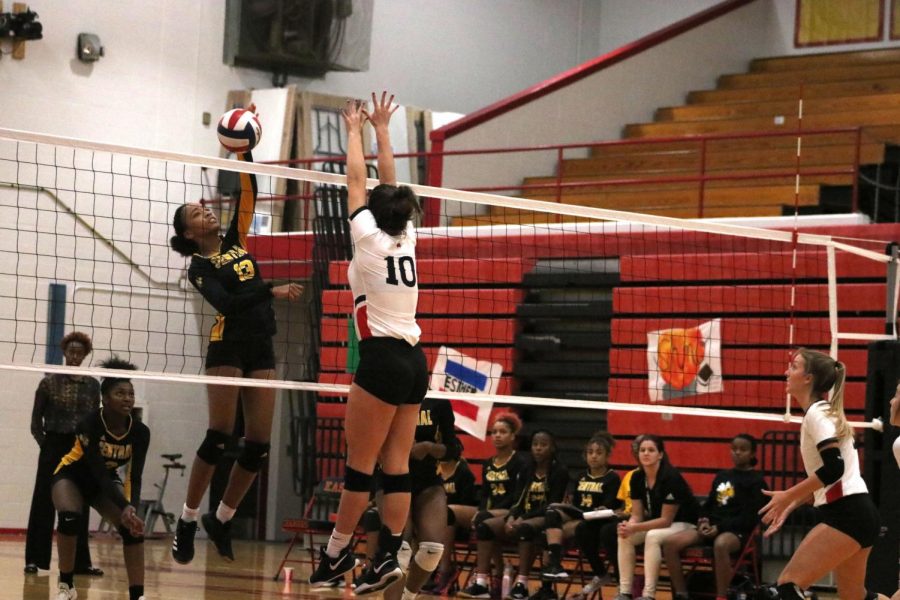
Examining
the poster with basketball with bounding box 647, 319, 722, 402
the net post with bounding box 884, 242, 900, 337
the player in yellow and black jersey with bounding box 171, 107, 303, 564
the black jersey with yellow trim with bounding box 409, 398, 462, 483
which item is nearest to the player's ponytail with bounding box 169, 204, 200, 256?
the player in yellow and black jersey with bounding box 171, 107, 303, 564

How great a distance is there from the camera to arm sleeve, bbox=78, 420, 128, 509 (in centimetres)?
888

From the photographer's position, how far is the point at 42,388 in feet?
37.0

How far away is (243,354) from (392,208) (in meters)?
1.34

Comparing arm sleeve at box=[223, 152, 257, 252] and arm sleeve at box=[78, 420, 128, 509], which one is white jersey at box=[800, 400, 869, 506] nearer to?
arm sleeve at box=[223, 152, 257, 252]

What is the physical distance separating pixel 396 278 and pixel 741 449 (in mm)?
5358

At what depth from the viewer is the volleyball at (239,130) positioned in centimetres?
713

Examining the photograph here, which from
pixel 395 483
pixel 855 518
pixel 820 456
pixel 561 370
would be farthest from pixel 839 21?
pixel 395 483

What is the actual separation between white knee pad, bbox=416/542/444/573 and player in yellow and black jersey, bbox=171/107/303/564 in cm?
113

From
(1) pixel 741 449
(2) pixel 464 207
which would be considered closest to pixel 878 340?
(1) pixel 741 449

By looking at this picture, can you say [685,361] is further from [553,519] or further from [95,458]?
[95,458]

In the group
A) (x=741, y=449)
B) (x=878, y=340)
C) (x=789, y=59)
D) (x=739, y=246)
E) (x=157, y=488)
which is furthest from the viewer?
(x=789, y=59)

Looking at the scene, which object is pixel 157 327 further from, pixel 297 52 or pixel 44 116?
pixel 297 52

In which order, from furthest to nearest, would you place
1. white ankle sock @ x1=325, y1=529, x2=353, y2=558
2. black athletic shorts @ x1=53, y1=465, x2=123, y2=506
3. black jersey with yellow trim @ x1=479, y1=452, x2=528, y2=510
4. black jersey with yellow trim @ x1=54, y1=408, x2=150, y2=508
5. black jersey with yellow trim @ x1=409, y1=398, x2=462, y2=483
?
black jersey with yellow trim @ x1=479, y1=452, x2=528, y2=510 → black athletic shorts @ x1=53, y1=465, x2=123, y2=506 → black jersey with yellow trim @ x1=54, y1=408, x2=150, y2=508 → black jersey with yellow trim @ x1=409, y1=398, x2=462, y2=483 → white ankle sock @ x1=325, y1=529, x2=353, y2=558

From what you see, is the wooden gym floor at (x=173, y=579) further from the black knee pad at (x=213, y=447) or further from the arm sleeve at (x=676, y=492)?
the black knee pad at (x=213, y=447)
